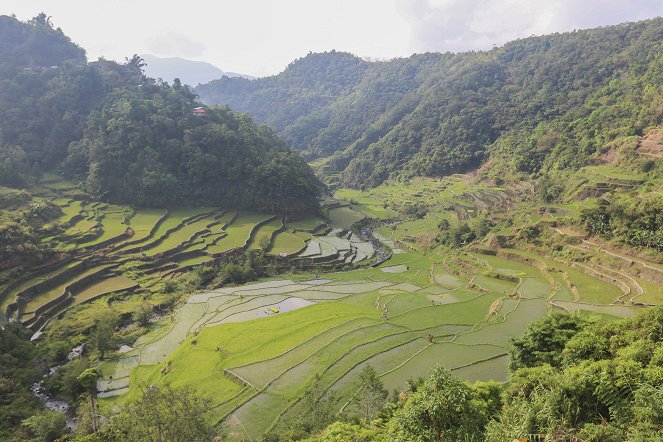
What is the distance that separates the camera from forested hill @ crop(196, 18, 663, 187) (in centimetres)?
4303

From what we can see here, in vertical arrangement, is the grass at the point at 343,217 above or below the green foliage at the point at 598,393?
below

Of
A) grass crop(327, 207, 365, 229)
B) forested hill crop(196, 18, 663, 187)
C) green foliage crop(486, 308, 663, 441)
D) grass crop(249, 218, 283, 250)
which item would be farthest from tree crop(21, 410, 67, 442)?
forested hill crop(196, 18, 663, 187)

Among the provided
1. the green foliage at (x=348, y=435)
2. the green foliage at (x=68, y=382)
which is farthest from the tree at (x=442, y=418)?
the green foliage at (x=68, y=382)

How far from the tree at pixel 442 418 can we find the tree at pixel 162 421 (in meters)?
6.88

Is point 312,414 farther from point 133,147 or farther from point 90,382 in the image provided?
point 133,147

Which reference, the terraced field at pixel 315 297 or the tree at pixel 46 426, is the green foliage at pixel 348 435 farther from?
the tree at pixel 46 426

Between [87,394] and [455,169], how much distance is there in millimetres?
51110

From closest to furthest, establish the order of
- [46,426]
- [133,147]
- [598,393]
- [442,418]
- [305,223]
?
[442,418], [598,393], [46,426], [133,147], [305,223]

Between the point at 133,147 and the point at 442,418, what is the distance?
143 ft

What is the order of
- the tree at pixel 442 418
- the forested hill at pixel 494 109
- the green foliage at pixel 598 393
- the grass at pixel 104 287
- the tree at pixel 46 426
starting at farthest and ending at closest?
the forested hill at pixel 494 109 < the grass at pixel 104 287 < the tree at pixel 46 426 < the tree at pixel 442 418 < the green foliage at pixel 598 393

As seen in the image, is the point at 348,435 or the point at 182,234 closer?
the point at 348,435

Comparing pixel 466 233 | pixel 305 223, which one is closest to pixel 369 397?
pixel 466 233

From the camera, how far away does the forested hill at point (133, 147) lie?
132 ft

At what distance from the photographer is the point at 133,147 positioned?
42375mm
